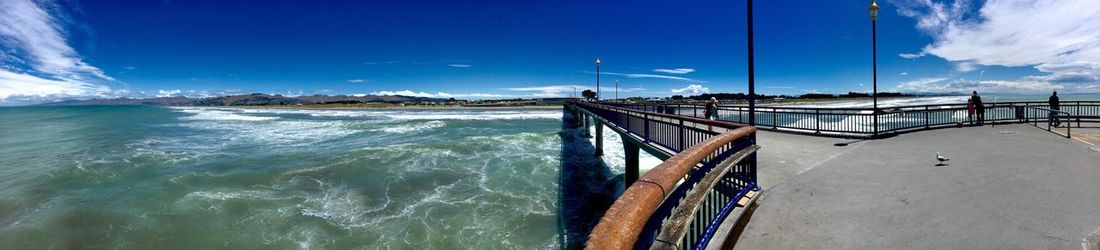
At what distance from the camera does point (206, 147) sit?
84.7ft

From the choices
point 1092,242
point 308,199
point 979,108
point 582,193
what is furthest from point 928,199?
point 979,108

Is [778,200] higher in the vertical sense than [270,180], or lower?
higher

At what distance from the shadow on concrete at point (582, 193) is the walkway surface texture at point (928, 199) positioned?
3824mm

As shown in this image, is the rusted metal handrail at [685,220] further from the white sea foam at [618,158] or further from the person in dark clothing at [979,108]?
the person in dark clothing at [979,108]

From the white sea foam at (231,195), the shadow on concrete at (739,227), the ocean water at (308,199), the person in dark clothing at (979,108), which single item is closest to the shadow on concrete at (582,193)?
the ocean water at (308,199)

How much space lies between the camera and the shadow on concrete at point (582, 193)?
33.0 feet

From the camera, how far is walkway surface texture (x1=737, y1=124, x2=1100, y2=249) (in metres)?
3.99

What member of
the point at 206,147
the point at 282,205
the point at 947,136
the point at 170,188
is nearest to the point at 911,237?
the point at 947,136

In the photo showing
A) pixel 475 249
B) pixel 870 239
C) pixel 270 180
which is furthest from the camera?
pixel 270 180

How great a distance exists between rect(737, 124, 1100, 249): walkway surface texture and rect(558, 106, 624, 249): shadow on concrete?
382cm

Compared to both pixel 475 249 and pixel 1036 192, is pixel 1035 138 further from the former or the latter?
pixel 475 249

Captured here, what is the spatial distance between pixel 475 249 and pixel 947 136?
1324cm

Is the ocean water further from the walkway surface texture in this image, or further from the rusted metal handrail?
the rusted metal handrail

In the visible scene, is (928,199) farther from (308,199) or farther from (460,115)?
(460,115)
